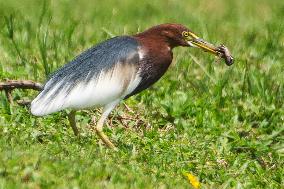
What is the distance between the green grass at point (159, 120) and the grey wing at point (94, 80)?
34 centimetres

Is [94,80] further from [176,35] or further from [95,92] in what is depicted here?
[176,35]

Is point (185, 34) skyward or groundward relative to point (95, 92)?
skyward

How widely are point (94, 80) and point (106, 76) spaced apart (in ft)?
0.33

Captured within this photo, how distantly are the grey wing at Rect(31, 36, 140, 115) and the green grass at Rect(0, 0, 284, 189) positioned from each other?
1.11 ft

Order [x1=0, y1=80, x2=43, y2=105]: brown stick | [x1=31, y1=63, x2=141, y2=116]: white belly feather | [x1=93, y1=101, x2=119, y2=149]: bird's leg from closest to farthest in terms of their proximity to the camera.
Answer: [x1=31, y1=63, x2=141, y2=116]: white belly feather, [x1=93, y1=101, x2=119, y2=149]: bird's leg, [x1=0, y1=80, x2=43, y2=105]: brown stick

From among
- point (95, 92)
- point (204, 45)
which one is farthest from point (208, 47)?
point (95, 92)

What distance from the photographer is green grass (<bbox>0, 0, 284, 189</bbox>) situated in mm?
6453

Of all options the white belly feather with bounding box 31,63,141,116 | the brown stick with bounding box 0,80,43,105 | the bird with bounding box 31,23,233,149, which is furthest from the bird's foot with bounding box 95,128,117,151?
the brown stick with bounding box 0,80,43,105

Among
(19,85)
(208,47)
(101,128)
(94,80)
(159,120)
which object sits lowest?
(159,120)

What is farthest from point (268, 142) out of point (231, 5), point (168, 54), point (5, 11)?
point (231, 5)

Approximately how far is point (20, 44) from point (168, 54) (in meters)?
2.55

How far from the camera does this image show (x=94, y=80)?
7168 mm

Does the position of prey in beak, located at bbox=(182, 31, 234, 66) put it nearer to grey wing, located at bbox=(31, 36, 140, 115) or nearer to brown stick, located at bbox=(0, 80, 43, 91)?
grey wing, located at bbox=(31, 36, 140, 115)

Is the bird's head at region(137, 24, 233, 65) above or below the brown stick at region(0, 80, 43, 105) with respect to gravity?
above
